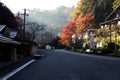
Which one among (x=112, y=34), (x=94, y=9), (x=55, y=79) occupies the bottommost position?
(x=55, y=79)

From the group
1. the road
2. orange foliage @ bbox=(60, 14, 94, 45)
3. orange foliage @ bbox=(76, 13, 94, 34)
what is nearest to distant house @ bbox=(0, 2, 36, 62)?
the road

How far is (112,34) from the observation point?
7388 centimetres

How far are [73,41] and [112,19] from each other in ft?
109

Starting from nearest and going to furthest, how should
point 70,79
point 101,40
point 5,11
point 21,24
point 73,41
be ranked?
point 70,79, point 5,11, point 101,40, point 21,24, point 73,41

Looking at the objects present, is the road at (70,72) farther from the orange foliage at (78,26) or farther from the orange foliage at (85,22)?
the orange foliage at (78,26)

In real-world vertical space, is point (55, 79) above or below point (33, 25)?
below

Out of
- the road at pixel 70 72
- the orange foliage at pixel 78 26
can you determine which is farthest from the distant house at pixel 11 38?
the orange foliage at pixel 78 26

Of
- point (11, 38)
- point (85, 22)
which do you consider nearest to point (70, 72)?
point (11, 38)

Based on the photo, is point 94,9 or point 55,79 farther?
point 94,9

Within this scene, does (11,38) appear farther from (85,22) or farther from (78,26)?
(78,26)

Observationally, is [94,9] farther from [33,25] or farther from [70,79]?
[70,79]

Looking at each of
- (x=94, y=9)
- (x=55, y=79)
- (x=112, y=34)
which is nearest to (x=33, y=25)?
(x=94, y=9)

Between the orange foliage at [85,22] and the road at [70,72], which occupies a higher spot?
the orange foliage at [85,22]

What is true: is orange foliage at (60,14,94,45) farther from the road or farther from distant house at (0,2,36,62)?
the road
